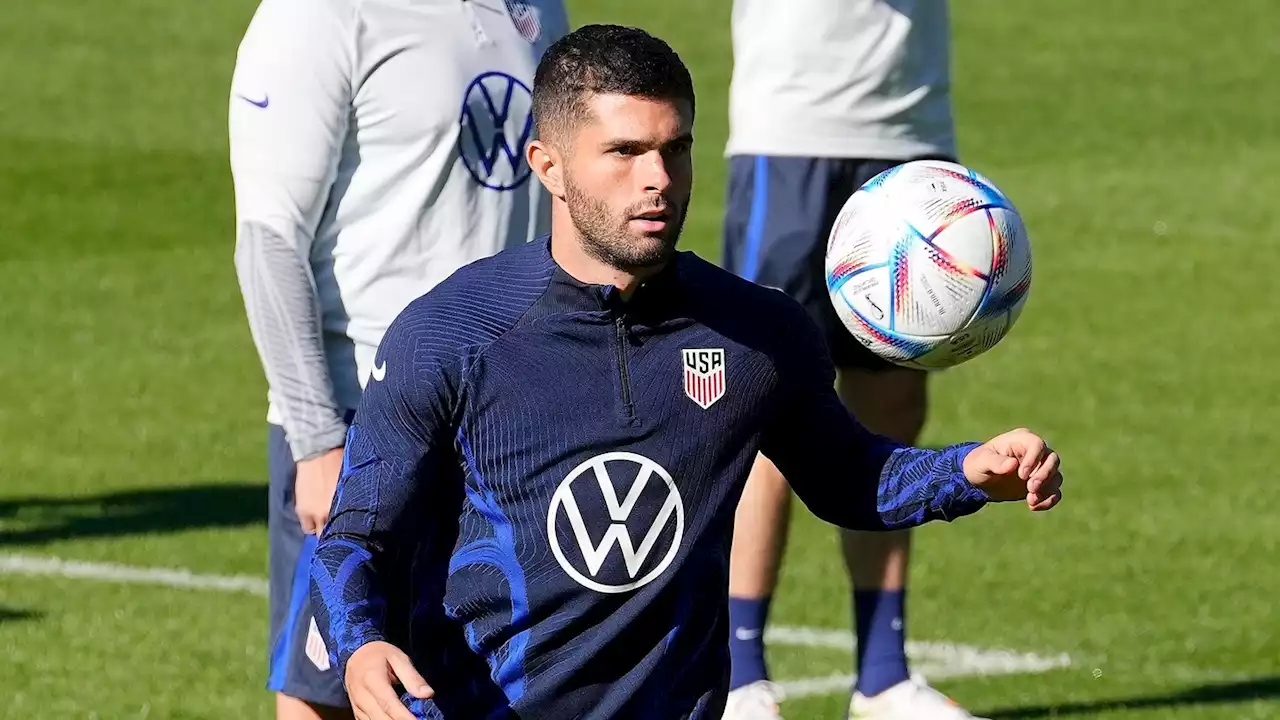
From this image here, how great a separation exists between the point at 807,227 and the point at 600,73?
283 cm

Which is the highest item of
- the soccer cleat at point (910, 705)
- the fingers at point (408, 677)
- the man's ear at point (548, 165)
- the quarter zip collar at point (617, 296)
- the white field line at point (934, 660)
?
the man's ear at point (548, 165)

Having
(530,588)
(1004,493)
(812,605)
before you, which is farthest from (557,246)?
(812,605)

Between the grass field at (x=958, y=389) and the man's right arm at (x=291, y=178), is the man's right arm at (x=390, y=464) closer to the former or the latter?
the man's right arm at (x=291, y=178)

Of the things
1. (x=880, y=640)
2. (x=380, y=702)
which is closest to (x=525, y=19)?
(x=380, y=702)

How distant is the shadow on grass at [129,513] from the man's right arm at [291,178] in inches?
165

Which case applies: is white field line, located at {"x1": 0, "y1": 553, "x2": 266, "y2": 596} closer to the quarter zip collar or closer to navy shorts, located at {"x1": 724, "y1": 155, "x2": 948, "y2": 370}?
navy shorts, located at {"x1": 724, "y1": 155, "x2": 948, "y2": 370}

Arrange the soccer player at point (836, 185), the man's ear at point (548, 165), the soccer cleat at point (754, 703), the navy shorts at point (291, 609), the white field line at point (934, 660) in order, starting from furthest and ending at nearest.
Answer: the white field line at point (934, 660) → the soccer player at point (836, 185) → the soccer cleat at point (754, 703) → the navy shorts at point (291, 609) → the man's ear at point (548, 165)

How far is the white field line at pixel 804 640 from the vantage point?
7.36 meters

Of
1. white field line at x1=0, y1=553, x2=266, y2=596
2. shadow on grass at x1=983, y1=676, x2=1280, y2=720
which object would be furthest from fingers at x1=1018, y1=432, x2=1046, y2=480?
white field line at x1=0, y1=553, x2=266, y2=596

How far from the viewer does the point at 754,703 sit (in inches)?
261

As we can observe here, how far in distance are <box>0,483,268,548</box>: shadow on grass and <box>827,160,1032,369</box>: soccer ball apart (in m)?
4.66

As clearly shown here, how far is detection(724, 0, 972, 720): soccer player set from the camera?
6863 mm

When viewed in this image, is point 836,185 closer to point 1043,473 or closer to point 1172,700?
point 1172,700

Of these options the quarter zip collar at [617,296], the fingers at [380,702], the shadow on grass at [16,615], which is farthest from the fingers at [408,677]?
the shadow on grass at [16,615]
